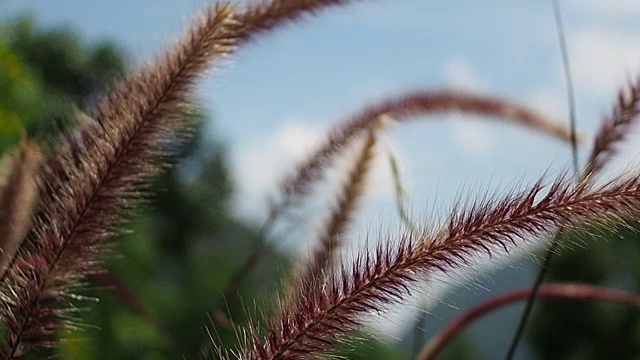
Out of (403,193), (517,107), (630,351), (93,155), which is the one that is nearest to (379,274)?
(93,155)

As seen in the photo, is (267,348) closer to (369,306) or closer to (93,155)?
(369,306)

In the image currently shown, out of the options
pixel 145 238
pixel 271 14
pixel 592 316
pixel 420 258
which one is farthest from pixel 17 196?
pixel 592 316

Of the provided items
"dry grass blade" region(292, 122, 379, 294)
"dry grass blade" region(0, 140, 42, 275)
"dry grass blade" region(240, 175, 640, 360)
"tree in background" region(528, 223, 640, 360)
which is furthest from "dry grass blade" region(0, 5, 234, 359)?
"tree in background" region(528, 223, 640, 360)

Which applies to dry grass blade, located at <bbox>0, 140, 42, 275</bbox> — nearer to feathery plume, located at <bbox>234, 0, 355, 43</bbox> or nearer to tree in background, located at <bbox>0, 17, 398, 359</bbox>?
tree in background, located at <bbox>0, 17, 398, 359</bbox>

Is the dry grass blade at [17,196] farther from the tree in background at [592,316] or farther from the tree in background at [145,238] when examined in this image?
the tree in background at [592,316]

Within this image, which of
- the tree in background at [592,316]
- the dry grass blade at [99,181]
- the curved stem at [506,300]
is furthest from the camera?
the tree in background at [592,316]

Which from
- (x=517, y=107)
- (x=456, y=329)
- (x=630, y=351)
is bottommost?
(x=630, y=351)

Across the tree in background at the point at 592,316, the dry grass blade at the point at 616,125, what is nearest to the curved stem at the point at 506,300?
the dry grass blade at the point at 616,125
